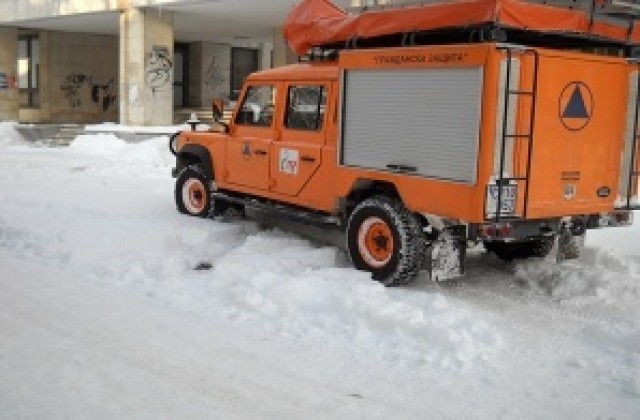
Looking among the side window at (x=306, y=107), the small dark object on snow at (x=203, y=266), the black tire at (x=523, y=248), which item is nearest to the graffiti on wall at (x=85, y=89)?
the side window at (x=306, y=107)

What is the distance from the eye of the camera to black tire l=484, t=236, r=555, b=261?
8086mm

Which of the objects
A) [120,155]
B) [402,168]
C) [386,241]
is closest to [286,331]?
[386,241]

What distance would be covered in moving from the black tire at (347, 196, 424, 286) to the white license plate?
0.88 m

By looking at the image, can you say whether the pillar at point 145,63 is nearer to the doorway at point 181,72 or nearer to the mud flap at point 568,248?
the doorway at point 181,72

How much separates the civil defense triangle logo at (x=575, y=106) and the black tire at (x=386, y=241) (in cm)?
164

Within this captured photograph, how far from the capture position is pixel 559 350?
5.47m

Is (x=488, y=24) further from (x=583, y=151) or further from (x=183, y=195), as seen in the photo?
(x=183, y=195)

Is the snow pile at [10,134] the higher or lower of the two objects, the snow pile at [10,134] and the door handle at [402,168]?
the lower

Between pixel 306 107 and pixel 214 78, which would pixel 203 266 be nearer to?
pixel 306 107

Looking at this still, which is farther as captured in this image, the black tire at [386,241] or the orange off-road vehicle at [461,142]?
the black tire at [386,241]

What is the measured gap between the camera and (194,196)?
1015 centimetres

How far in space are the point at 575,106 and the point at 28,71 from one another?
3132 cm

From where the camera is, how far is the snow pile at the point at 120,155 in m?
16.2

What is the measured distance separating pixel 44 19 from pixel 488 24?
80.4ft
